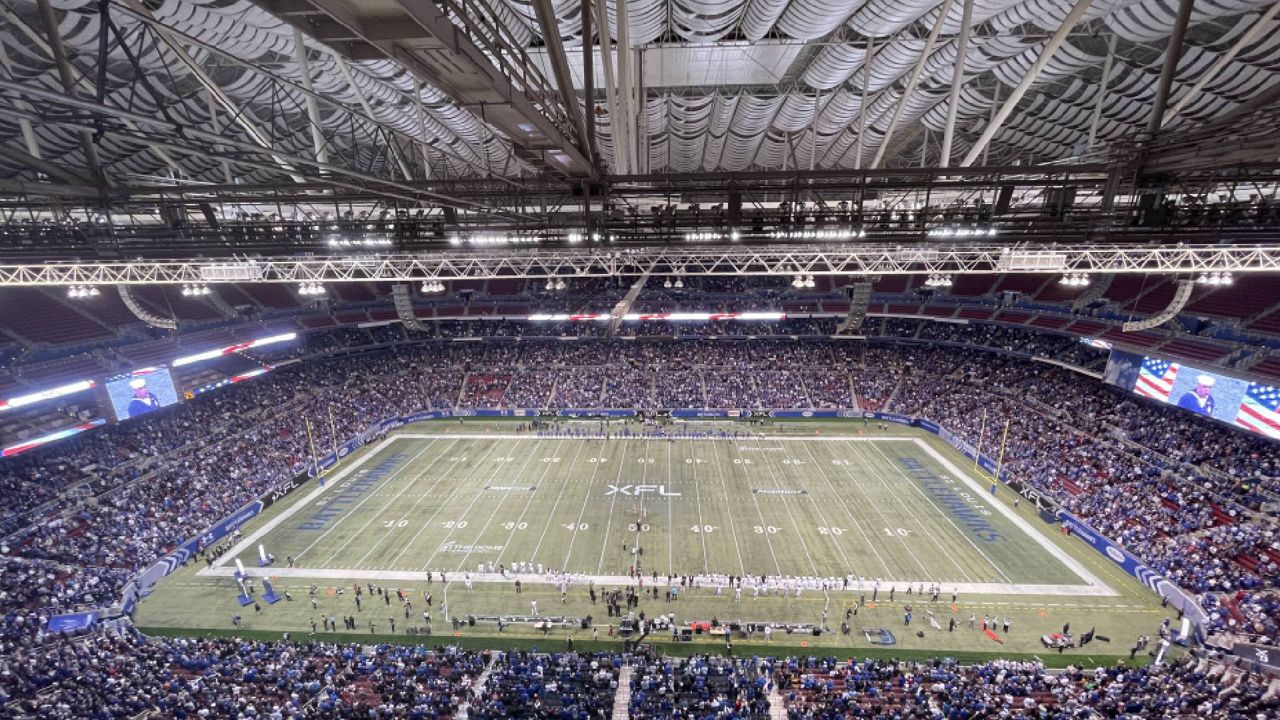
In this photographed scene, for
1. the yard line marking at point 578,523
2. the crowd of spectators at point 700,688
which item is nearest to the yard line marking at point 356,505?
the yard line marking at point 578,523

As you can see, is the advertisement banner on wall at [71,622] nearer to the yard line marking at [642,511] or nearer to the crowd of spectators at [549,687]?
the crowd of spectators at [549,687]

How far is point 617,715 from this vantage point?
1565 centimetres

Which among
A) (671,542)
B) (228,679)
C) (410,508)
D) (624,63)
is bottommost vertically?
(671,542)

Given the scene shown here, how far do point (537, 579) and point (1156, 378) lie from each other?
33858mm

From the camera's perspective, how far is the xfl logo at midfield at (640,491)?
31062mm

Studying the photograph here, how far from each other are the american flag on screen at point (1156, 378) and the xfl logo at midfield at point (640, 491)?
26.3 meters

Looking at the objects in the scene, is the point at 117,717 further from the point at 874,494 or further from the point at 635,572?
the point at 874,494

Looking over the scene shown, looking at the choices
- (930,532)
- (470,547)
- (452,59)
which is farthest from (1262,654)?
(470,547)

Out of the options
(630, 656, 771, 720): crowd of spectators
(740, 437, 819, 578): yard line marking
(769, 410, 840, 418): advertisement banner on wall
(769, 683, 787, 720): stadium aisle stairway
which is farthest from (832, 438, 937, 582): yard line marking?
(769, 683, 787, 720): stadium aisle stairway

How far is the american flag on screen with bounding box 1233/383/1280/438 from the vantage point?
78.2ft

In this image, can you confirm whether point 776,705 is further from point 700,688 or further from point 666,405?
point 666,405

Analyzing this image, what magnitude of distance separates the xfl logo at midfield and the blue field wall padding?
1253cm

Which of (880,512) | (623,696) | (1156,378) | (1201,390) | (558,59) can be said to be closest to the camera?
(558,59)

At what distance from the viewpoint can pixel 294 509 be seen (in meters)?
30.2
